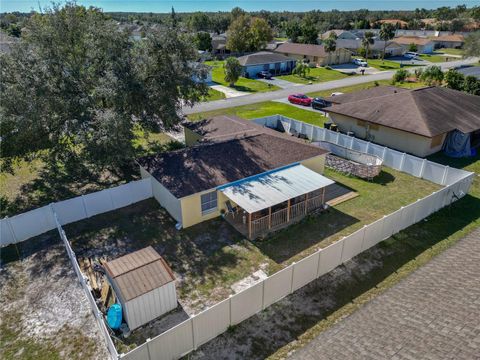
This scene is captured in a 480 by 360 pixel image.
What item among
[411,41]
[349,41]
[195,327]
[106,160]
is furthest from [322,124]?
[411,41]

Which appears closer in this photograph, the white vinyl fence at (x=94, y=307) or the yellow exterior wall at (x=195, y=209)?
the white vinyl fence at (x=94, y=307)

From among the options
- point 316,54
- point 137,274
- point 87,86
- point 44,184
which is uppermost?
point 87,86

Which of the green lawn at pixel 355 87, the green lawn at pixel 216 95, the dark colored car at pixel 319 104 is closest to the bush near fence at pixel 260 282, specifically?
the dark colored car at pixel 319 104

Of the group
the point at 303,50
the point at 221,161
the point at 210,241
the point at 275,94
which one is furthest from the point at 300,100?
Result: the point at 303,50

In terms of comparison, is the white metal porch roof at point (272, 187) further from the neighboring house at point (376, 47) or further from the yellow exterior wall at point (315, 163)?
the neighboring house at point (376, 47)

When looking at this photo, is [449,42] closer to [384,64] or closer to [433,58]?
[433,58]

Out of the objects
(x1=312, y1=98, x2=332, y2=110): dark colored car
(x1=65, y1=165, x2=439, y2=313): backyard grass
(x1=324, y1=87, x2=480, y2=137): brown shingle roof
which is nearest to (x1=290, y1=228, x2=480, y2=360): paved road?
(x1=65, y1=165, x2=439, y2=313): backyard grass

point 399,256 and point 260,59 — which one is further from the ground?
point 260,59

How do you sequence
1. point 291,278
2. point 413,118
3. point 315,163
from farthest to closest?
point 413,118
point 315,163
point 291,278
